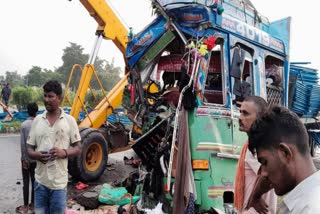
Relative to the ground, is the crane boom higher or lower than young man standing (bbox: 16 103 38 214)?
higher

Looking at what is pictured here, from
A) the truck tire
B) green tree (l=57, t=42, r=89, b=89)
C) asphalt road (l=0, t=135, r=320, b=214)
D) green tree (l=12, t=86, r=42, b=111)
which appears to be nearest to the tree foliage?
green tree (l=57, t=42, r=89, b=89)

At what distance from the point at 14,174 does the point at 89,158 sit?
1821 mm

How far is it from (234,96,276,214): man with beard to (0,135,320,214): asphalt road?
13.2 ft

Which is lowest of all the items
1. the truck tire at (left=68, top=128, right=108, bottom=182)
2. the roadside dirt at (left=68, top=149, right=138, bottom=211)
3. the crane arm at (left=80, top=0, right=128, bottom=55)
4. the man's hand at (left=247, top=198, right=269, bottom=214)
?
the roadside dirt at (left=68, top=149, right=138, bottom=211)

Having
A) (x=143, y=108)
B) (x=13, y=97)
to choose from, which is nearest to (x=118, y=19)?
(x=143, y=108)

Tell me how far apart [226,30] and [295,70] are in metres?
3.72

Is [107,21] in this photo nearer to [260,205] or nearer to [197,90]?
[197,90]

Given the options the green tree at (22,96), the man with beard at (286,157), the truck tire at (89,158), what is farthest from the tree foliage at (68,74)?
the man with beard at (286,157)

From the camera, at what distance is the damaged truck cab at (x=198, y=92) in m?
3.81

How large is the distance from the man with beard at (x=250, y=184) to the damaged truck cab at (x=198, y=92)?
128cm

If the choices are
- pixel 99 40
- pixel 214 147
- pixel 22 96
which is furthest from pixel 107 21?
pixel 22 96

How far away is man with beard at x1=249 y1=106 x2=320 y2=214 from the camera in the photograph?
1.02 metres

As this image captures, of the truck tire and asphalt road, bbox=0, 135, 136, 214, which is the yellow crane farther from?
asphalt road, bbox=0, 135, 136, 214

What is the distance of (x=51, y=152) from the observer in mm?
2920
